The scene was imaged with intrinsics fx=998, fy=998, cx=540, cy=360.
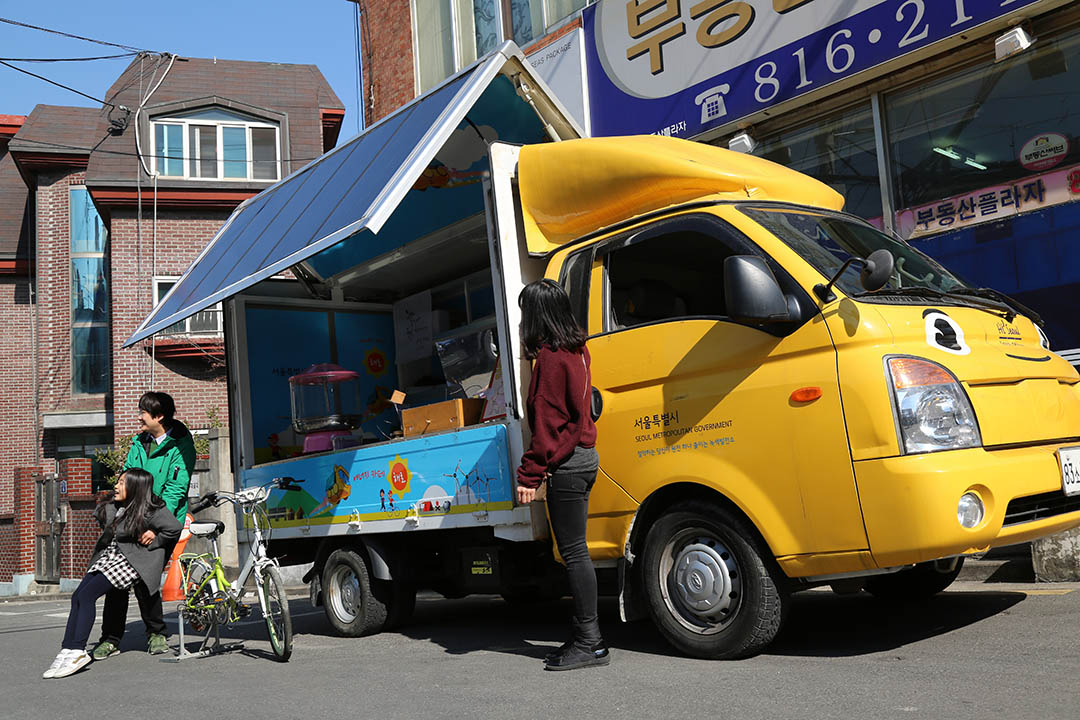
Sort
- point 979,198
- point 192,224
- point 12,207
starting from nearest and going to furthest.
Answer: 1. point 979,198
2. point 192,224
3. point 12,207

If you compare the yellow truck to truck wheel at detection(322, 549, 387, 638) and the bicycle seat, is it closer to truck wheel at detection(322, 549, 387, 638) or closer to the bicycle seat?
truck wheel at detection(322, 549, 387, 638)

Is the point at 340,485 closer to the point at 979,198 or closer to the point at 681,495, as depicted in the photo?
the point at 681,495

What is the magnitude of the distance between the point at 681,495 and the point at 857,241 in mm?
1667

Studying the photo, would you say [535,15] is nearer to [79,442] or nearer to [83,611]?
[83,611]

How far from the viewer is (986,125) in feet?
29.7

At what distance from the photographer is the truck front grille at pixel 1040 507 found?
14.4ft

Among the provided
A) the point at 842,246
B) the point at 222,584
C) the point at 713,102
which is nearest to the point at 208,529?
the point at 222,584

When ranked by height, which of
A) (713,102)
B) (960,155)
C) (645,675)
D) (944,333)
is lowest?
(645,675)

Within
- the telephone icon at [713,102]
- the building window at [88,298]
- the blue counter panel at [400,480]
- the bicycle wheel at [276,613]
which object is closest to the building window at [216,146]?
the building window at [88,298]

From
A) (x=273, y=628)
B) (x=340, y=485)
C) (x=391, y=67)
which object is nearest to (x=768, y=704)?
(x=273, y=628)

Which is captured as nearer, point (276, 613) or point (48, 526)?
point (276, 613)

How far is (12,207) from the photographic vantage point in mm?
28281

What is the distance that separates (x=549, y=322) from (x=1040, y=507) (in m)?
2.46

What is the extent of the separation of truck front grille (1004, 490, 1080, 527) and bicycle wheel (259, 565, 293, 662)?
4.11 metres
